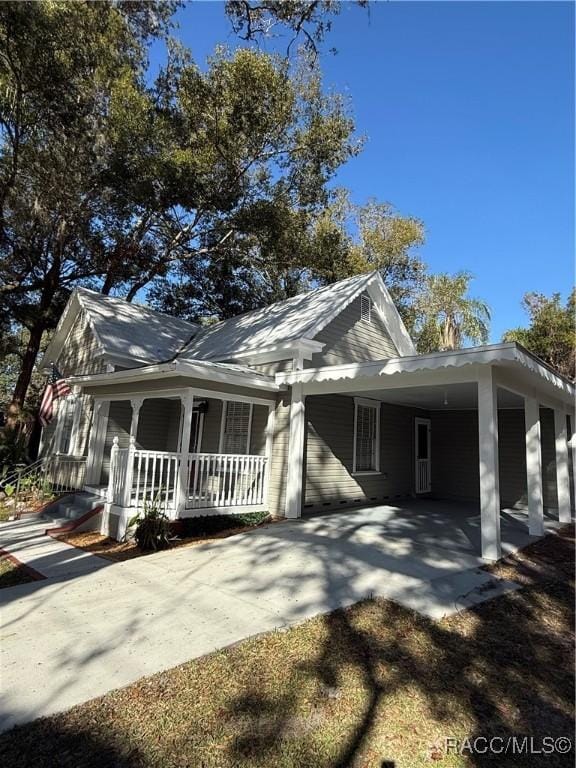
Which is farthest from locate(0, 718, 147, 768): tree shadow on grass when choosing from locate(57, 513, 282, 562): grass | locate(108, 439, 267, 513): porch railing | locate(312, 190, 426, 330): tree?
locate(312, 190, 426, 330): tree

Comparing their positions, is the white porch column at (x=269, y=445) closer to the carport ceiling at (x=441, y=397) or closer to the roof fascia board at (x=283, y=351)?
the roof fascia board at (x=283, y=351)

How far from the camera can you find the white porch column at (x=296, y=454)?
8.88m

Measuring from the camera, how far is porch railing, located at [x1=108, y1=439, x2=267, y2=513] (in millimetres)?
7516

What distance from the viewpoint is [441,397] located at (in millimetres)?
10508

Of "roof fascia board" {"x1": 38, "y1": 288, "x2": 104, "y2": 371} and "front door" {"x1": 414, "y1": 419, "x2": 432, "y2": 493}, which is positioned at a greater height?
"roof fascia board" {"x1": 38, "y1": 288, "x2": 104, "y2": 371}

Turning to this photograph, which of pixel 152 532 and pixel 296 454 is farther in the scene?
pixel 296 454

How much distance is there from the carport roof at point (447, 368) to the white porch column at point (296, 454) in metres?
0.43

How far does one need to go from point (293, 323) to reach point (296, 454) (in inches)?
141

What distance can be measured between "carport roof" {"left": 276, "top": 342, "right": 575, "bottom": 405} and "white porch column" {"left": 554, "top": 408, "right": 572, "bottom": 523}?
77 centimetres

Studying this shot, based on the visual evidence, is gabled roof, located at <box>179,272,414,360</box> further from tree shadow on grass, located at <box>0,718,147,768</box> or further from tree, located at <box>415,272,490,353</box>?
tree shadow on grass, located at <box>0,718,147,768</box>

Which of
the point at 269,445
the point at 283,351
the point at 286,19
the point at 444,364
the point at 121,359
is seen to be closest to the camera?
the point at 444,364

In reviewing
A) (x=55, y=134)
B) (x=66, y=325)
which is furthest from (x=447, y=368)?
(x=66, y=325)

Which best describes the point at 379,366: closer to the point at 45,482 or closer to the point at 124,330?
the point at 124,330

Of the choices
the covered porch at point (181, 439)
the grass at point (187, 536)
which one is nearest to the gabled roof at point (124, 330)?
the covered porch at point (181, 439)
